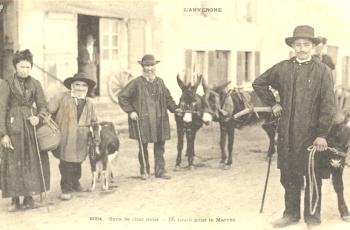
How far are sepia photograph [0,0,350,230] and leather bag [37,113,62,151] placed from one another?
0.03 feet

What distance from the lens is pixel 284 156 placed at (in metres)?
3.62

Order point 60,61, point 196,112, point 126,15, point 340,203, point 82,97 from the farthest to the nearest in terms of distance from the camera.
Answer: point 126,15, point 60,61, point 196,112, point 82,97, point 340,203

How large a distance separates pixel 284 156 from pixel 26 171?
2.11 meters

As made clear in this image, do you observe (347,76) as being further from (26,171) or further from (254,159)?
(26,171)

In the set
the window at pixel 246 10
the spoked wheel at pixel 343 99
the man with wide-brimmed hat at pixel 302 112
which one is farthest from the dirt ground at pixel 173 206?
the window at pixel 246 10

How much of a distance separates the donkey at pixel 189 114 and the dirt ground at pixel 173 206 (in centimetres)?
30

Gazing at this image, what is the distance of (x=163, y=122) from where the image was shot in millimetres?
4844

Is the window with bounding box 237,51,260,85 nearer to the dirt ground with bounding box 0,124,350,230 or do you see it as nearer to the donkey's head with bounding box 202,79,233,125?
the donkey's head with bounding box 202,79,233,125

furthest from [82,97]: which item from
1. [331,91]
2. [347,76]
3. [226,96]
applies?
[347,76]

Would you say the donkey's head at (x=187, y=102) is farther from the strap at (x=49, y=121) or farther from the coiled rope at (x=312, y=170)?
the coiled rope at (x=312, y=170)

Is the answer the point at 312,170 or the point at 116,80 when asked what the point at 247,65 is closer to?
the point at 116,80

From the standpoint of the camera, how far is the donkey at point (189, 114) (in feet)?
15.7

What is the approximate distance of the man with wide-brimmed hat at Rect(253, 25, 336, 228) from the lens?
11.4ft

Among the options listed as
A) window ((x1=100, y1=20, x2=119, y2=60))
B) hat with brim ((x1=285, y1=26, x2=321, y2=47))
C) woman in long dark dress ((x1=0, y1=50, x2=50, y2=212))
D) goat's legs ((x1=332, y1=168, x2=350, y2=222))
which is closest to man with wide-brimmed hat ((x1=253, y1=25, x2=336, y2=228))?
hat with brim ((x1=285, y1=26, x2=321, y2=47))
